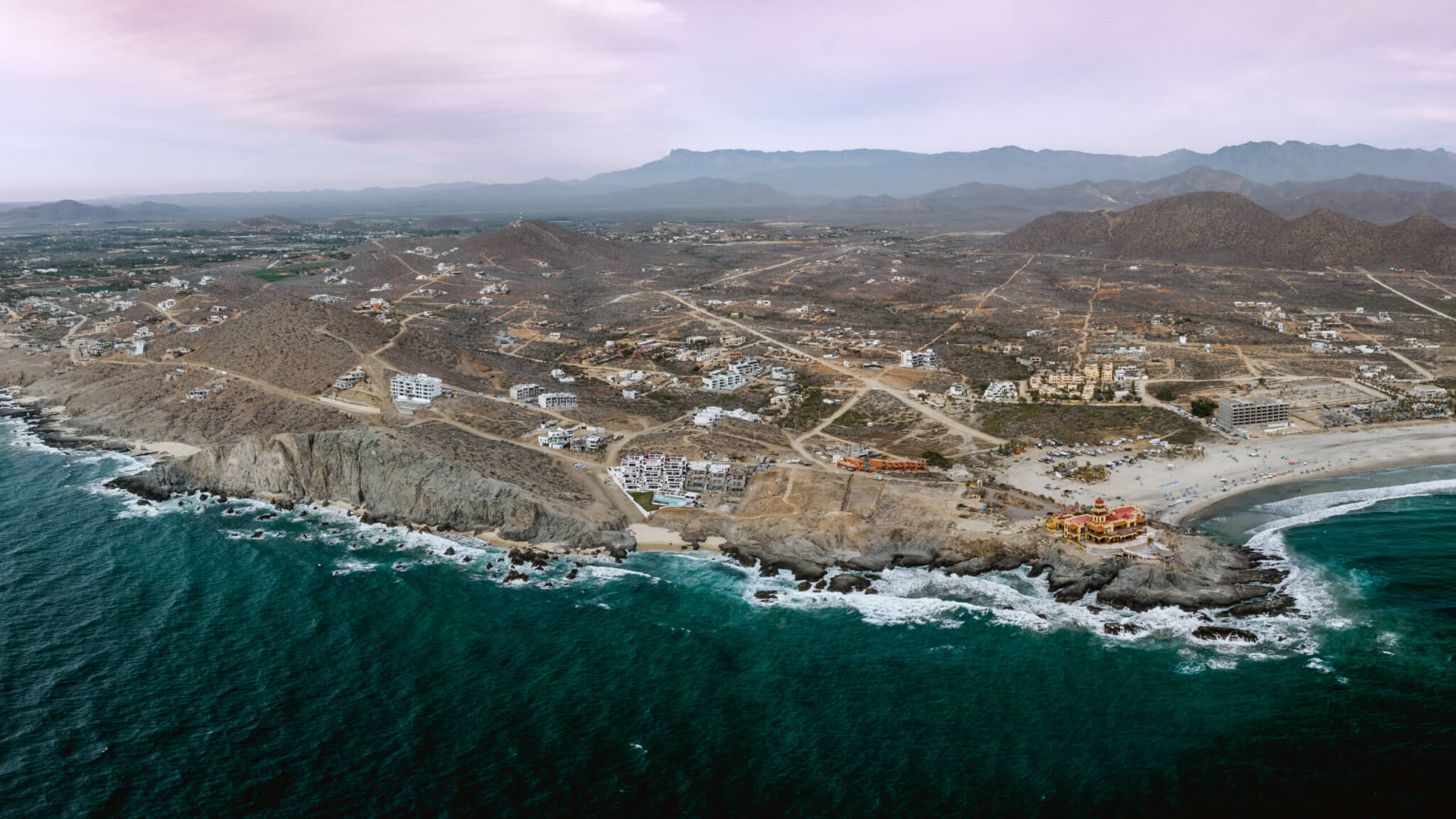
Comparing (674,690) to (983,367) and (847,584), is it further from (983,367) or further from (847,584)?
(983,367)

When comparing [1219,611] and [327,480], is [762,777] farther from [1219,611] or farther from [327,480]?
[327,480]

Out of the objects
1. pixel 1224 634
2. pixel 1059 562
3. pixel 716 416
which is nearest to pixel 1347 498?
pixel 1224 634

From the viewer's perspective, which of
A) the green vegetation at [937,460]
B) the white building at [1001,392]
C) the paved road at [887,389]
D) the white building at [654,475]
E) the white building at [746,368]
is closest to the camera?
the white building at [654,475]

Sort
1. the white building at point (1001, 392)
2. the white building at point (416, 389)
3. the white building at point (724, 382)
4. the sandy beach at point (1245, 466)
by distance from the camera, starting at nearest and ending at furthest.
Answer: the sandy beach at point (1245, 466) < the white building at point (416, 389) < the white building at point (1001, 392) < the white building at point (724, 382)

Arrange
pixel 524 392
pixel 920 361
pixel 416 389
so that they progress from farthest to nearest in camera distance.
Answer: pixel 920 361
pixel 524 392
pixel 416 389

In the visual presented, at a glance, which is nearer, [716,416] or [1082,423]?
[716,416]

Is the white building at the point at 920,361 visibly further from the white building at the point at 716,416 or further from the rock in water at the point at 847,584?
the rock in water at the point at 847,584

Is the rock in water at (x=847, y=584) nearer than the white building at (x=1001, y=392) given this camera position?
Yes

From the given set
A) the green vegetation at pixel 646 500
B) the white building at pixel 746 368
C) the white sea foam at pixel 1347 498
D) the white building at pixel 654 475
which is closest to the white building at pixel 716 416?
the white building at pixel 654 475
